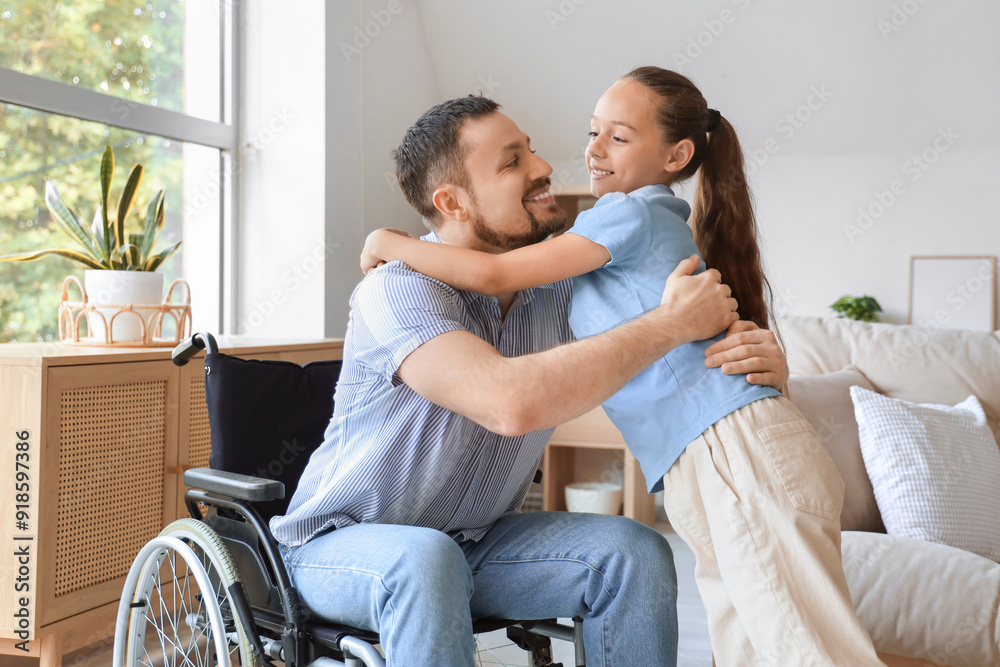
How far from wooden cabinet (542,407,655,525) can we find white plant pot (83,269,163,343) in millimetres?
1825

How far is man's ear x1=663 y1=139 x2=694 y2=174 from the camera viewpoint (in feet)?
4.95

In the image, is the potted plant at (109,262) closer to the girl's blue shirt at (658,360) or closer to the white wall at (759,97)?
the white wall at (759,97)

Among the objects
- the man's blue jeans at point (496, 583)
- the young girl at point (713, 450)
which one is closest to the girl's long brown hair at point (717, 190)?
the young girl at point (713, 450)

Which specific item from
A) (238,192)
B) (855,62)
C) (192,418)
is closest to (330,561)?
(192,418)

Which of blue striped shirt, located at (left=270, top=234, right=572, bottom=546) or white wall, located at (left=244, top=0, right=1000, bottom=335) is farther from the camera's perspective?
white wall, located at (left=244, top=0, right=1000, bottom=335)

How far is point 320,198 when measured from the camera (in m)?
3.24

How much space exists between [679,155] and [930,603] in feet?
3.59

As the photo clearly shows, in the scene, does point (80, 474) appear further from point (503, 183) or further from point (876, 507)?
point (876, 507)

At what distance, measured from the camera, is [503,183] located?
4.58ft

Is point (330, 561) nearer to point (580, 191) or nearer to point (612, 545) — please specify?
point (612, 545)

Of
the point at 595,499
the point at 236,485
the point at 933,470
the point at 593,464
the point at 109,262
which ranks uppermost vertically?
the point at 109,262

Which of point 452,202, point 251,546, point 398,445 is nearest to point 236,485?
point 251,546

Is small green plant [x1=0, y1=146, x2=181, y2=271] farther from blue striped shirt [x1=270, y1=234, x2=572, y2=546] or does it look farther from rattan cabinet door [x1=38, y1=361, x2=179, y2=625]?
blue striped shirt [x1=270, y1=234, x2=572, y2=546]

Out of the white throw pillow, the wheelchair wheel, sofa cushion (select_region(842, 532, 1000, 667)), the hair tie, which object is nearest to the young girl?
the hair tie
